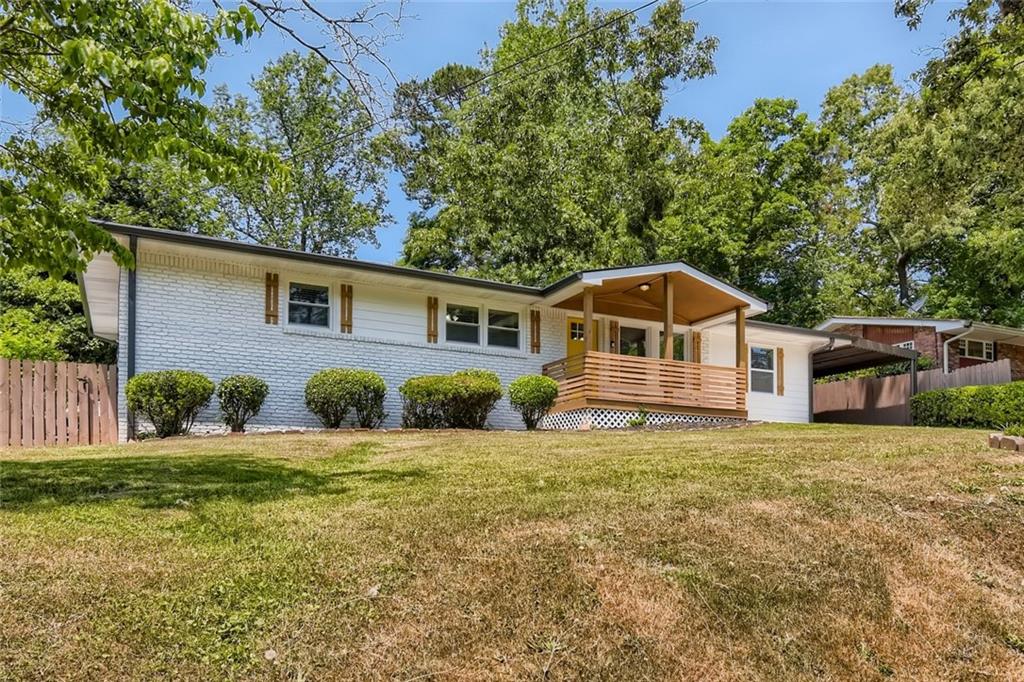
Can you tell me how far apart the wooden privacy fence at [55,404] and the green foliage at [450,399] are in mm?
5306

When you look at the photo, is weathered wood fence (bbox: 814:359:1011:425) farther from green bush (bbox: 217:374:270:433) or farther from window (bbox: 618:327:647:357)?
green bush (bbox: 217:374:270:433)

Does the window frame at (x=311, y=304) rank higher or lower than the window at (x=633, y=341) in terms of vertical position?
higher

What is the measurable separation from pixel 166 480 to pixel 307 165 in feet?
86.9

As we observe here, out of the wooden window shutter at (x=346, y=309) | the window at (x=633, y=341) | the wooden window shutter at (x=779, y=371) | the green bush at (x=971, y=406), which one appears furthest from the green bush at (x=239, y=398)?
the green bush at (x=971, y=406)

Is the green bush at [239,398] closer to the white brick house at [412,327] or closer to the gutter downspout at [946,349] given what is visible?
the white brick house at [412,327]

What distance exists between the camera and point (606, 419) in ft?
52.1

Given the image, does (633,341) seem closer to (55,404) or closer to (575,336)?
(575,336)

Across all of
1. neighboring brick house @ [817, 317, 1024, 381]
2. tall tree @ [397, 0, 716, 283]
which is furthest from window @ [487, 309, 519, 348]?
neighboring brick house @ [817, 317, 1024, 381]

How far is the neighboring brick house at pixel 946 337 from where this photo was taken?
23.0 metres

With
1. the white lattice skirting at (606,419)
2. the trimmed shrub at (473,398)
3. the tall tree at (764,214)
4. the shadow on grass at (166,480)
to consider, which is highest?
the tall tree at (764,214)

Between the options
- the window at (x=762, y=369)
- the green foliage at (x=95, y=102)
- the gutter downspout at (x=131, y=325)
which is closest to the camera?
the green foliage at (x=95, y=102)

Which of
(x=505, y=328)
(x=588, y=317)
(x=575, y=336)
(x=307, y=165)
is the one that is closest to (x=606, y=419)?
(x=588, y=317)

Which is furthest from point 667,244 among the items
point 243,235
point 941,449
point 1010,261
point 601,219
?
point 941,449

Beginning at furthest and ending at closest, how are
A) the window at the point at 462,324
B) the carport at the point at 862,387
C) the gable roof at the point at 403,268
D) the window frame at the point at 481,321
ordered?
the carport at the point at 862,387 → the window at the point at 462,324 → the window frame at the point at 481,321 → the gable roof at the point at 403,268
